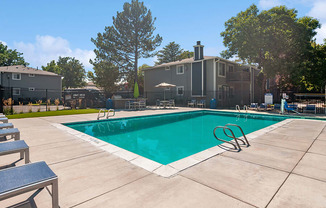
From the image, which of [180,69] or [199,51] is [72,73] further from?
[199,51]

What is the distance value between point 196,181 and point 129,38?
84.4 ft

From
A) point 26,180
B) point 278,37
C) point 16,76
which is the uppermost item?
point 278,37

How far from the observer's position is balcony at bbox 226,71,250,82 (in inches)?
826

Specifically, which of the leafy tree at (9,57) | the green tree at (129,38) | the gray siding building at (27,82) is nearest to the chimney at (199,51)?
the green tree at (129,38)

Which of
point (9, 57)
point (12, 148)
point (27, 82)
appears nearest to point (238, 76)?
point (12, 148)

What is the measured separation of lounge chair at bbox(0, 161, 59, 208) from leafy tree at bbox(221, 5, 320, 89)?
1774cm

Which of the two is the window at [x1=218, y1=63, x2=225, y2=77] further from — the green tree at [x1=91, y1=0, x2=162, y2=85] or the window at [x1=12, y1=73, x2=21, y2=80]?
the window at [x1=12, y1=73, x2=21, y2=80]

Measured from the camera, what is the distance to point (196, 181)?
2.73 m

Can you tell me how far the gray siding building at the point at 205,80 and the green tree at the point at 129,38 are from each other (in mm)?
4420

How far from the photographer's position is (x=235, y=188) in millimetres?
2523

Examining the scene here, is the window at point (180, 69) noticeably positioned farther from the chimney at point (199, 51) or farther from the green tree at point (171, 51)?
the green tree at point (171, 51)

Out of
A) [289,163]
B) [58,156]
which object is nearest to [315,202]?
[289,163]

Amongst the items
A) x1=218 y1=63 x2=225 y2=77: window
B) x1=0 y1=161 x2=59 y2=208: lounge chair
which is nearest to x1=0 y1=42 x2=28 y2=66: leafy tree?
x1=218 y1=63 x2=225 y2=77: window

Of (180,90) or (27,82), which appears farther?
(27,82)
